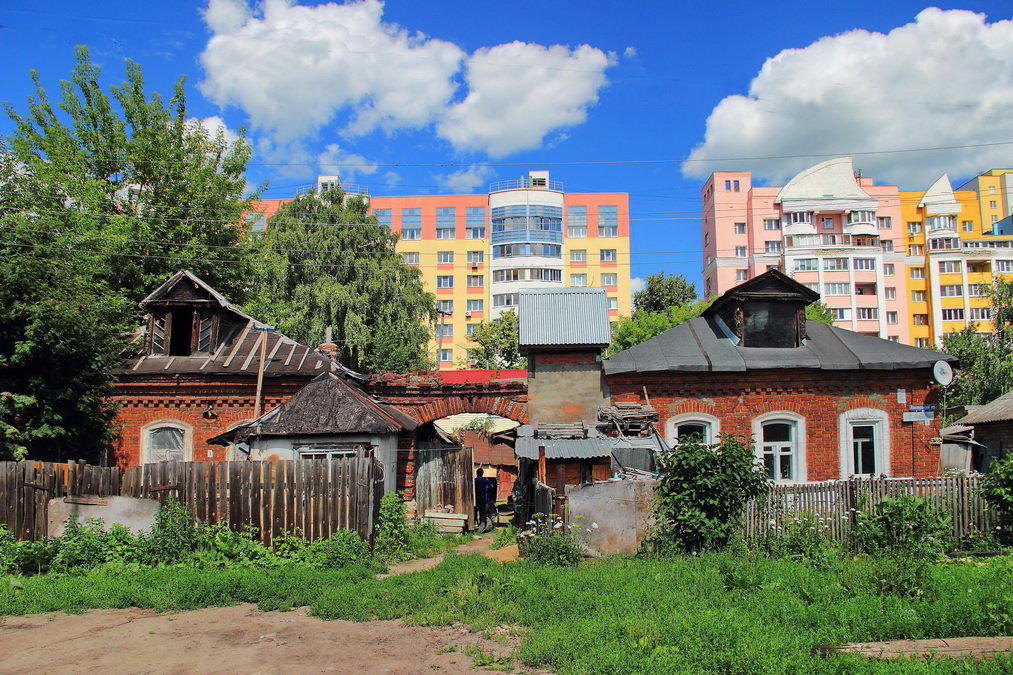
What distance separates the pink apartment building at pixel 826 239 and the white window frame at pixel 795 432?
4158 centimetres

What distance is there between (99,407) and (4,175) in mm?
11450

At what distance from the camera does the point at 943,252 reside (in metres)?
59.0

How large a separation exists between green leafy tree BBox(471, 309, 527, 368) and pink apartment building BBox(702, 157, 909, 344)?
23.4m

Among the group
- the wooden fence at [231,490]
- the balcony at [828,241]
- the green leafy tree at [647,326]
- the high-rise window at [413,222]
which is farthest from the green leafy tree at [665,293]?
the wooden fence at [231,490]

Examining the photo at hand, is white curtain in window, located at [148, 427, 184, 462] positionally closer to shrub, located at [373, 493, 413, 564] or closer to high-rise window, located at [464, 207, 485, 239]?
shrub, located at [373, 493, 413, 564]

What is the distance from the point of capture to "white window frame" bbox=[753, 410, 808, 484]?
58.9ft

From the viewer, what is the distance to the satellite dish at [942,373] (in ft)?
58.3

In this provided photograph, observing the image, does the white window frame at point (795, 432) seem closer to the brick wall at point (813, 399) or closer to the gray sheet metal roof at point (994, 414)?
the brick wall at point (813, 399)

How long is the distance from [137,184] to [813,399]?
24.6 metres

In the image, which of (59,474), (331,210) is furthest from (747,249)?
(59,474)

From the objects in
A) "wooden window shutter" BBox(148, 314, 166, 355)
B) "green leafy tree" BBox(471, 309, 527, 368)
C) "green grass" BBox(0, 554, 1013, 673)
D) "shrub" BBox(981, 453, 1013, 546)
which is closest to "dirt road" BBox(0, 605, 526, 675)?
"green grass" BBox(0, 554, 1013, 673)

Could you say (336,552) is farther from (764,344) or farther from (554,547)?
(764,344)

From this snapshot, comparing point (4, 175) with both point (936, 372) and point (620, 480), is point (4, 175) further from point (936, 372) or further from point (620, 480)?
point (936, 372)

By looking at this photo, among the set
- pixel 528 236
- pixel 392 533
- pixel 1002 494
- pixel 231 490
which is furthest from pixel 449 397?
pixel 528 236
